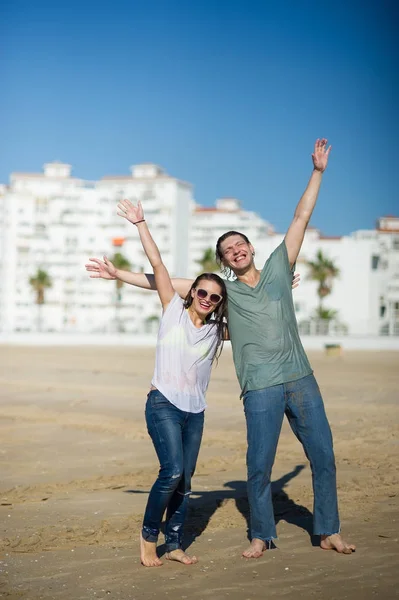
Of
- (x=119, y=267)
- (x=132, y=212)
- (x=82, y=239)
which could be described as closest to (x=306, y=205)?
(x=132, y=212)

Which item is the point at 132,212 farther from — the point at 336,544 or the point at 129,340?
the point at 129,340

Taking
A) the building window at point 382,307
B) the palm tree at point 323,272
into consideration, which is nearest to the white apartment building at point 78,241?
the palm tree at point 323,272

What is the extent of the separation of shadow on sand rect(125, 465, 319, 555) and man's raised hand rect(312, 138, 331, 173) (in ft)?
7.72

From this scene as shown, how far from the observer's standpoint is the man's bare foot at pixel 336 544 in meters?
5.84

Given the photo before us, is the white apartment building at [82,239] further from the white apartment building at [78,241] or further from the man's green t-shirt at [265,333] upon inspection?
the man's green t-shirt at [265,333]

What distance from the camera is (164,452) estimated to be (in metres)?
5.46

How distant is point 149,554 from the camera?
558 cm

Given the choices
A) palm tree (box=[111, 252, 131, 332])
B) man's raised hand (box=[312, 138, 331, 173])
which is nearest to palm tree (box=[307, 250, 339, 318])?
palm tree (box=[111, 252, 131, 332])

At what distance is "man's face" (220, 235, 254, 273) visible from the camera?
5797 mm

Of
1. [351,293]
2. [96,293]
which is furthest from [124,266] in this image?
[351,293]

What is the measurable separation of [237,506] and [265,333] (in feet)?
7.56

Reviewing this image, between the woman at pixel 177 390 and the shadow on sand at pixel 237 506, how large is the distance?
487mm

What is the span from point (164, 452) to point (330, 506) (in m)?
1.14

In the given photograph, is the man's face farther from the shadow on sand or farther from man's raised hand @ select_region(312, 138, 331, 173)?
the shadow on sand
